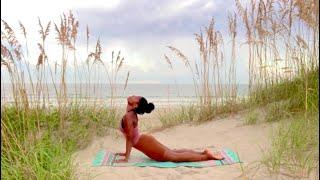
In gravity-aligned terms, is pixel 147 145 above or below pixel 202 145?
above

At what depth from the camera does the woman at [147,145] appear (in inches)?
171

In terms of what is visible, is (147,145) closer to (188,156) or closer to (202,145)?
(188,156)

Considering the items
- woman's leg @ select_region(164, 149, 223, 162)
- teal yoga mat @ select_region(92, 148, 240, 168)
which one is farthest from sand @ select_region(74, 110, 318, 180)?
woman's leg @ select_region(164, 149, 223, 162)

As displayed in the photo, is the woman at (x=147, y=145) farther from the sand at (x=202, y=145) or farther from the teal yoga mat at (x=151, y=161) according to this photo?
the sand at (x=202, y=145)

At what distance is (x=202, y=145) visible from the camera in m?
5.30

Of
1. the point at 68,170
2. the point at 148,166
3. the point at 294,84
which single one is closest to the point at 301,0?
the point at 294,84

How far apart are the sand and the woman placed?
0.92 feet

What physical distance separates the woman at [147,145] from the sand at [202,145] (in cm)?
28

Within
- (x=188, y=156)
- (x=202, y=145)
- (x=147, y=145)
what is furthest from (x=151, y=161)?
(x=202, y=145)

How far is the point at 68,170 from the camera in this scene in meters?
3.45

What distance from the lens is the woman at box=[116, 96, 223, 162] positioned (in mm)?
4355

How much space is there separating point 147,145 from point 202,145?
1.01 metres

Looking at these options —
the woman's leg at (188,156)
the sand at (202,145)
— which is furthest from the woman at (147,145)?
the sand at (202,145)

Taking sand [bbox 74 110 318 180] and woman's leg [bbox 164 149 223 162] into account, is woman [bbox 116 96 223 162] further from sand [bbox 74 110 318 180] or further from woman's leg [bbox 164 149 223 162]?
sand [bbox 74 110 318 180]
